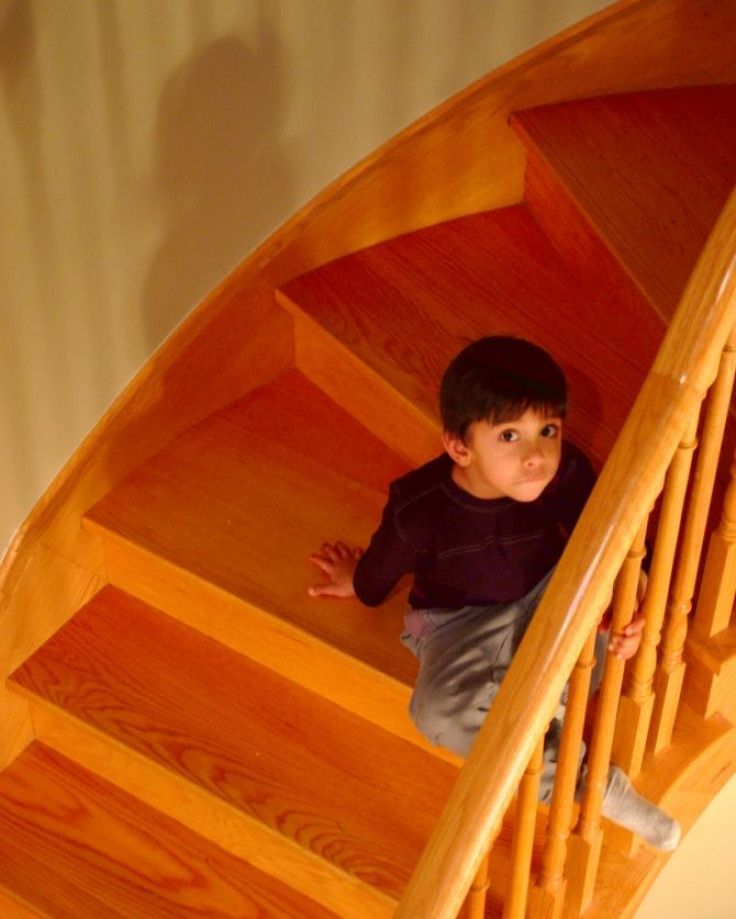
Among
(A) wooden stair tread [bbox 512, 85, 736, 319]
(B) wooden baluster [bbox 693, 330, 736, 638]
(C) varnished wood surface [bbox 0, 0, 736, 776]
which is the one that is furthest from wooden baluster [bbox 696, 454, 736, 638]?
(C) varnished wood surface [bbox 0, 0, 736, 776]

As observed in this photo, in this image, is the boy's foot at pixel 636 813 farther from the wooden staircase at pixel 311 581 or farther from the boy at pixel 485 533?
the wooden staircase at pixel 311 581

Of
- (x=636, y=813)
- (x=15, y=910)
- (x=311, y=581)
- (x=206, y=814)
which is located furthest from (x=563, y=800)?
(x=15, y=910)

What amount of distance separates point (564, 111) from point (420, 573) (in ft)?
3.44

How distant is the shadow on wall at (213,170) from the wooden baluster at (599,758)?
3.61ft

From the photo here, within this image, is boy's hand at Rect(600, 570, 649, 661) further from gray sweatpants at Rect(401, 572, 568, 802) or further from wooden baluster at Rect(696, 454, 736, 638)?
gray sweatpants at Rect(401, 572, 568, 802)

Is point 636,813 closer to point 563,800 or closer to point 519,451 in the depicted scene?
point 563,800

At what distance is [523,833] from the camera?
158 centimetres

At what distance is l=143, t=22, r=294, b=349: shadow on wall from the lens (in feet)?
7.23

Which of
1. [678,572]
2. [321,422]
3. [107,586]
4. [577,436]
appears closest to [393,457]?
[321,422]

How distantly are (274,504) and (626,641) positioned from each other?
3.15ft

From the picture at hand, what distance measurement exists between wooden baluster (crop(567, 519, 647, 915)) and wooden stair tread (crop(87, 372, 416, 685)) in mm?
423

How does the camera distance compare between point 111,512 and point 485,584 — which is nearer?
point 485,584

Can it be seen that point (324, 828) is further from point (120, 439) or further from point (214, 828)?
point (120, 439)

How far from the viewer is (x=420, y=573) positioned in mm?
2037
